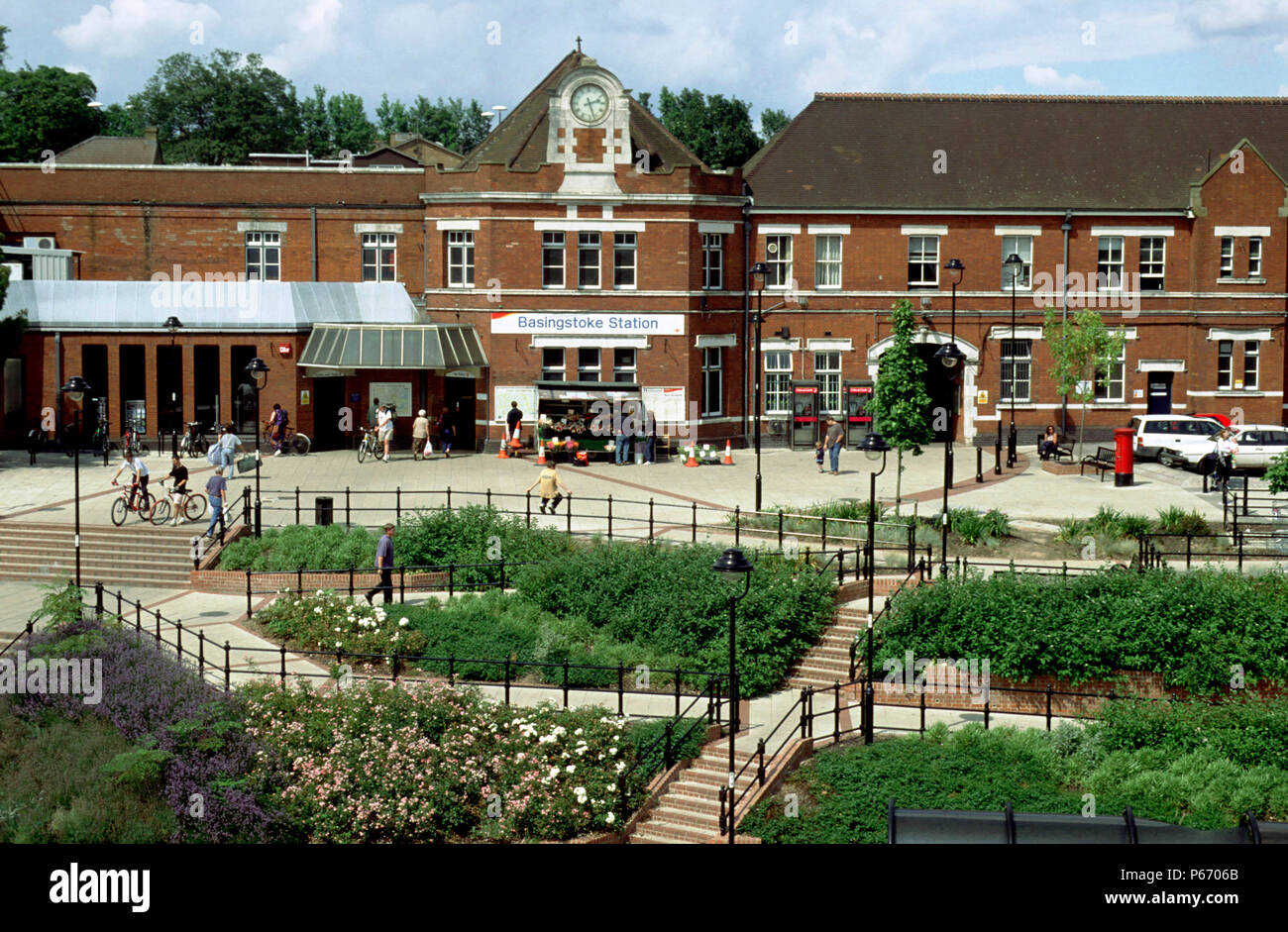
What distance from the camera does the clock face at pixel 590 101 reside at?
4253 cm

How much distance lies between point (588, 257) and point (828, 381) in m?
8.31

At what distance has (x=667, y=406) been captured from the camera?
1700 inches

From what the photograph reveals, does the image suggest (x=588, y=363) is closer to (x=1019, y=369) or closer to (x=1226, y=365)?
(x=1019, y=369)

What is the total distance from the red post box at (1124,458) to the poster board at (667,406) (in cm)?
1193

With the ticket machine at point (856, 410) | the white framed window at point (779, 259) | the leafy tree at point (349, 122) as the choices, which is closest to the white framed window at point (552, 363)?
the white framed window at point (779, 259)

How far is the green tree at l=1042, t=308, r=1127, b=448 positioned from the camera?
1730 inches

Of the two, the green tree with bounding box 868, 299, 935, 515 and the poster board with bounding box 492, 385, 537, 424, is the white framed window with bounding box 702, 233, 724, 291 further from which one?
the green tree with bounding box 868, 299, 935, 515

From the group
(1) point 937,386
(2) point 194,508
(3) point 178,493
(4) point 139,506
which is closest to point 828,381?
(1) point 937,386

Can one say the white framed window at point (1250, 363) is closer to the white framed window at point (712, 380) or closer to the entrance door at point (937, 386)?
the entrance door at point (937, 386)

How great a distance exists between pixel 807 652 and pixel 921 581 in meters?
2.64

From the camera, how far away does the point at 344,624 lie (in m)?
24.8
